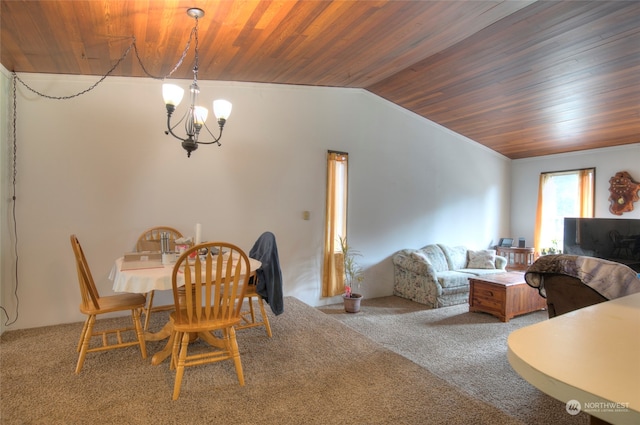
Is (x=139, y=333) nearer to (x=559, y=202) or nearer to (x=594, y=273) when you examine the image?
(x=594, y=273)

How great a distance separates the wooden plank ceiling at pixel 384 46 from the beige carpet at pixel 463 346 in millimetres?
2681

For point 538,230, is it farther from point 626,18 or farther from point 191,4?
point 191,4

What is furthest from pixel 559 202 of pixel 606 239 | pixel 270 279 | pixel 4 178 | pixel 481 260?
pixel 4 178

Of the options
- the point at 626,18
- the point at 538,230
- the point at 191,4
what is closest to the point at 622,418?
the point at 191,4

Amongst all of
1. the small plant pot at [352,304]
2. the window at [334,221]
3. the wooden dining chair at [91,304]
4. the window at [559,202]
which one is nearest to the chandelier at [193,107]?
the wooden dining chair at [91,304]

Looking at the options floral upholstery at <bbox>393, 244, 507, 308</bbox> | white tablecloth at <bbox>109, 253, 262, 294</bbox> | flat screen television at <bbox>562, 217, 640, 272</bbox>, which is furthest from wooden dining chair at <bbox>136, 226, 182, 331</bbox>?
flat screen television at <bbox>562, 217, 640, 272</bbox>

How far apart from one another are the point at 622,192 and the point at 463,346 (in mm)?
3956

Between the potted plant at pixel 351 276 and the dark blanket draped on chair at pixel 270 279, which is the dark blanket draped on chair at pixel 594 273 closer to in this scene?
the dark blanket draped on chair at pixel 270 279

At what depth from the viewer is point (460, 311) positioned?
14.9 feet

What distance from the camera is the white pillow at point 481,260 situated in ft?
18.1

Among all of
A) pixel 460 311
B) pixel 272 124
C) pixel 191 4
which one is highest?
pixel 191 4

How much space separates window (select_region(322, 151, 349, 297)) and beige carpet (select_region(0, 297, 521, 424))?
1641mm

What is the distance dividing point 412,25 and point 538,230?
16.4 ft

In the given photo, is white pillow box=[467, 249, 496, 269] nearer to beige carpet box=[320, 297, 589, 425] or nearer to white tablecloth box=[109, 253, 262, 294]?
beige carpet box=[320, 297, 589, 425]
